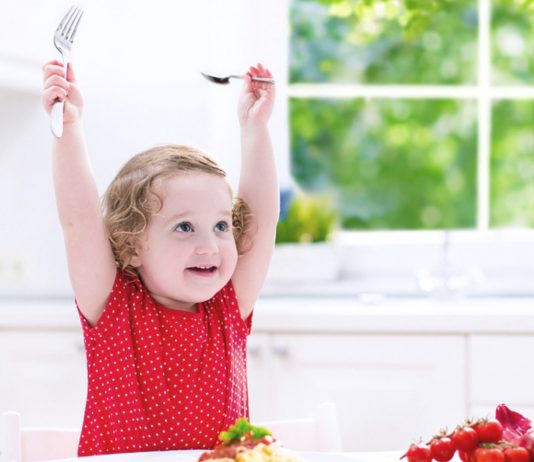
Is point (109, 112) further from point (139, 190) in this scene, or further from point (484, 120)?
point (139, 190)

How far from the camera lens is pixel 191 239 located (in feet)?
4.39

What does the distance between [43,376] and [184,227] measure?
1.09 meters

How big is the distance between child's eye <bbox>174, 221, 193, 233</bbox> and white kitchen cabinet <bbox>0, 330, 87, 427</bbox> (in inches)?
38.8

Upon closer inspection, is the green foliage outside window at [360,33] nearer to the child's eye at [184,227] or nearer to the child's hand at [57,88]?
the child's eye at [184,227]

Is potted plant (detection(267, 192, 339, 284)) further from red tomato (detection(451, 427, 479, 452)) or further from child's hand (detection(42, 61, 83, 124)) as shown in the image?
red tomato (detection(451, 427, 479, 452))

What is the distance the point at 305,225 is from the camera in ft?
8.59

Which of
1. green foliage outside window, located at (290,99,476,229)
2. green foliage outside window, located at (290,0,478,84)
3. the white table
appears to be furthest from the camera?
green foliage outside window, located at (290,99,476,229)

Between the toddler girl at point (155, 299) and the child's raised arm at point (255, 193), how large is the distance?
7cm

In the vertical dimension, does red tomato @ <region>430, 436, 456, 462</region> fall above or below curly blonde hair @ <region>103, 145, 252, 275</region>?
below

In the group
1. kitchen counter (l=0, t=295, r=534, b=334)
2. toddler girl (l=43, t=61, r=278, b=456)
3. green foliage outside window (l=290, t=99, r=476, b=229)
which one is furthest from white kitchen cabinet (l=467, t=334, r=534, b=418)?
green foliage outside window (l=290, t=99, r=476, b=229)

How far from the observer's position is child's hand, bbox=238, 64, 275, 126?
147 cm

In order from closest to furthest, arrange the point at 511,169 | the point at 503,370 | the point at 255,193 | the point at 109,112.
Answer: the point at 255,193
the point at 503,370
the point at 109,112
the point at 511,169

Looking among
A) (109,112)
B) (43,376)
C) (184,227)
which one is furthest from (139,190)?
(109,112)

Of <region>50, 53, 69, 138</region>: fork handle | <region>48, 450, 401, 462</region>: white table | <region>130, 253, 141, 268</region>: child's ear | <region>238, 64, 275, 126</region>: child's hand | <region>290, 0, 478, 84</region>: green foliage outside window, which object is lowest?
<region>48, 450, 401, 462</region>: white table
